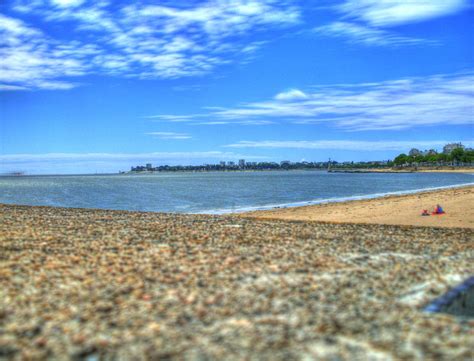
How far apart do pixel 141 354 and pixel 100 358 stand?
52 cm

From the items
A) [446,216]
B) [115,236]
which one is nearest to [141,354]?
[115,236]

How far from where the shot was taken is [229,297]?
862 centimetres

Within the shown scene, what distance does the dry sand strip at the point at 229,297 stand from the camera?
21.4 feet

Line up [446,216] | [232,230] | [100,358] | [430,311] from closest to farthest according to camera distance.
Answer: [100,358], [430,311], [232,230], [446,216]

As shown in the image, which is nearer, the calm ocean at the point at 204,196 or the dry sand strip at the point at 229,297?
the dry sand strip at the point at 229,297

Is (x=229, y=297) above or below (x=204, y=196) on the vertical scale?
above

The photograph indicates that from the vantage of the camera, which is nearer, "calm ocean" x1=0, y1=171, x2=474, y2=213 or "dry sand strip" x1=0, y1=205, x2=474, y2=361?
"dry sand strip" x1=0, y1=205, x2=474, y2=361

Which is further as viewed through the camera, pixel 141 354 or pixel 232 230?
pixel 232 230

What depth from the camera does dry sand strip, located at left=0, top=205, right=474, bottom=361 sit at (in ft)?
21.4

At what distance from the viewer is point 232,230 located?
1759cm

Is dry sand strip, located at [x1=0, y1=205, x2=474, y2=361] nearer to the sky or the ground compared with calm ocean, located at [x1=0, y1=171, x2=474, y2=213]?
nearer to the sky

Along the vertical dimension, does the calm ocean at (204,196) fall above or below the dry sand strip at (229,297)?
below

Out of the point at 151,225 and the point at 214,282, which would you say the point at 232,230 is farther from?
the point at 214,282

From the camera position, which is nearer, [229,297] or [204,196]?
[229,297]
